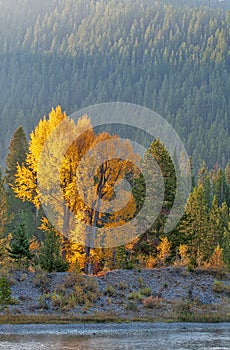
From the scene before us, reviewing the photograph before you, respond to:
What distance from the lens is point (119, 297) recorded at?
3816 centimetres

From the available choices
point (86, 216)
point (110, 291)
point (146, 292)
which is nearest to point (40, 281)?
point (110, 291)

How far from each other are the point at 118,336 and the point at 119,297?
320 inches

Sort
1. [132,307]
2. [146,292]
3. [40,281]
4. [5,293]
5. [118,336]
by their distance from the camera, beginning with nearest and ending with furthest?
1. [118,336]
2. [5,293]
3. [132,307]
4. [40,281]
5. [146,292]

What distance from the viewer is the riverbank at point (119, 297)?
34178 millimetres

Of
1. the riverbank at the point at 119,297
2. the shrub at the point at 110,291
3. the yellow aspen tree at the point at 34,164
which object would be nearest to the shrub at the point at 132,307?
the riverbank at the point at 119,297

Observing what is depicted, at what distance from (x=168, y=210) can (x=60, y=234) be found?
11.7 m

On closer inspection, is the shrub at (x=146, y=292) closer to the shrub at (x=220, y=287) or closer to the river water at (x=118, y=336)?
the shrub at (x=220, y=287)

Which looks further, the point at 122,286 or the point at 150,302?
the point at 122,286

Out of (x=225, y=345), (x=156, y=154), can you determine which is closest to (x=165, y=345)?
(x=225, y=345)

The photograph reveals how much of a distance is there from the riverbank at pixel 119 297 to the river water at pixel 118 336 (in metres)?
1.01

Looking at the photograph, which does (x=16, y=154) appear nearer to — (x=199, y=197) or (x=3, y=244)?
(x=3, y=244)

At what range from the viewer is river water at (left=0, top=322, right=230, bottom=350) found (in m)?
26.4

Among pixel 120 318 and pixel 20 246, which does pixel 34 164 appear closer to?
pixel 20 246

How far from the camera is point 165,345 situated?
89.2 feet
